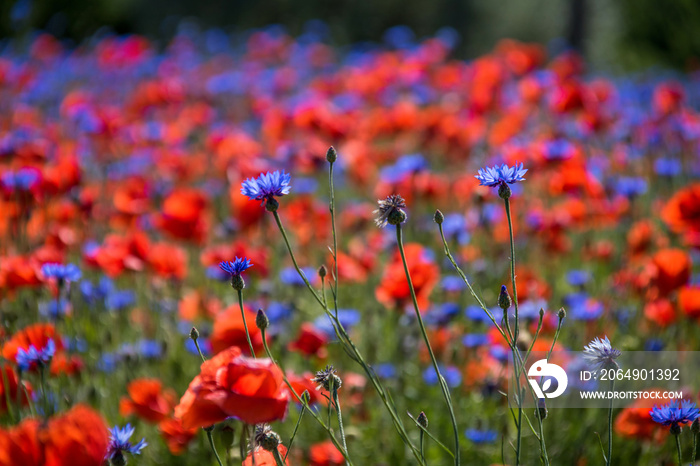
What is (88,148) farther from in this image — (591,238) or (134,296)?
(591,238)

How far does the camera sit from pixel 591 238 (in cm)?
327

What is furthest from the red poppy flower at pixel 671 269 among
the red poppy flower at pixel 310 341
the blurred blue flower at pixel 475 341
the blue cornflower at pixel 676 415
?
the red poppy flower at pixel 310 341

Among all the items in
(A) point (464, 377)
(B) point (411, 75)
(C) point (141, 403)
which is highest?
(B) point (411, 75)

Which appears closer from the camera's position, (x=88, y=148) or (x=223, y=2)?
(x=88, y=148)

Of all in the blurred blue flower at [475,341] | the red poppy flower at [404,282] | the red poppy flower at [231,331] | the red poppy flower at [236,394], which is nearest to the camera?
the red poppy flower at [236,394]

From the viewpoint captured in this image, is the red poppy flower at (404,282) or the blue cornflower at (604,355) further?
the red poppy flower at (404,282)

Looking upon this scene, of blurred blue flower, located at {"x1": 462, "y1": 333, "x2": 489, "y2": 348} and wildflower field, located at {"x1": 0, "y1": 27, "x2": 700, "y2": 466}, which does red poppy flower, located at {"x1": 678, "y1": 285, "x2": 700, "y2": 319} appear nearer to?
wildflower field, located at {"x1": 0, "y1": 27, "x2": 700, "y2": 466}

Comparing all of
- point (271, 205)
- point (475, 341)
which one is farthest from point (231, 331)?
point (475, 341)

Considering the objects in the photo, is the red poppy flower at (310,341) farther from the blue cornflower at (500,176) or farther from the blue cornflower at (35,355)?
the blue cornflower at (500,176)

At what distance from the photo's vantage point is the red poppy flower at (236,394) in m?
0.91

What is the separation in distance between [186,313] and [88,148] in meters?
2.59

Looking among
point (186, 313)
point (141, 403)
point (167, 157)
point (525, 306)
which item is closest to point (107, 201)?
point (167, 157)

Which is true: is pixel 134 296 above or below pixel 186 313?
above

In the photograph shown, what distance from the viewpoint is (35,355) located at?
4.39 ft
